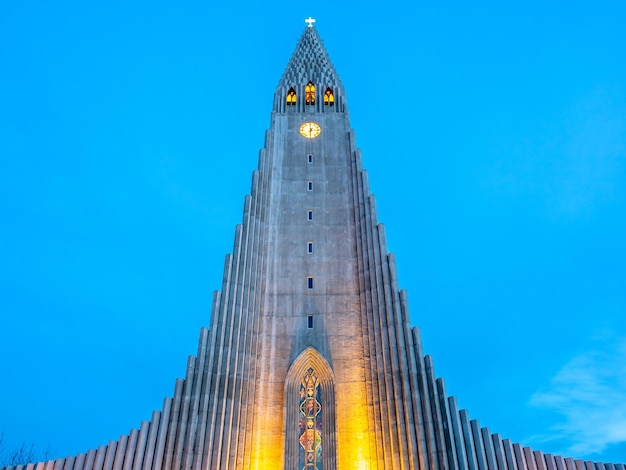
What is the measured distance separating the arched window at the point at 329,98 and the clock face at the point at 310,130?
234 centimetres

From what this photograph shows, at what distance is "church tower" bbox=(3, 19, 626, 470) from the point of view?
18328 mm

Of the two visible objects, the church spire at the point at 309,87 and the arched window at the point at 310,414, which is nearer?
the arched window at the point at 310,414

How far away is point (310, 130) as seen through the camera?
29422 mm

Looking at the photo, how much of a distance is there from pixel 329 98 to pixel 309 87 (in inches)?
68.6

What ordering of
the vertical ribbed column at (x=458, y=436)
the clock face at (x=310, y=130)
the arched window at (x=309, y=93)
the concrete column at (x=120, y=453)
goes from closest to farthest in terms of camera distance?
1. the vertical ribbed column at (x=458, y=436)
2. the concrete column at (x=120, y=453)
3. the clock face at (x=310, y=130)
4. the arched window at (x=309, y=93)

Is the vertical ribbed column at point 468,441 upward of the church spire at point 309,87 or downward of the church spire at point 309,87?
downward

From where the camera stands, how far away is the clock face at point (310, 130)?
29203 millimetres

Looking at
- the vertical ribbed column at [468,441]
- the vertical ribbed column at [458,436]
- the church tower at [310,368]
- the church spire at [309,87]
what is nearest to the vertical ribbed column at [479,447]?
the church tower at [310,368]

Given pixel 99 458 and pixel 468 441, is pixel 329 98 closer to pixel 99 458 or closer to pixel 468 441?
pixel 468 441

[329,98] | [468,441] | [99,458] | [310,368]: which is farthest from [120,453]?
[329,98]

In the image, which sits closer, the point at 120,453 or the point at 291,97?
the point at 120,453

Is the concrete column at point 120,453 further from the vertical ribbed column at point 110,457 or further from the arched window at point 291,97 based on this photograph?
the arched window at point 291,97

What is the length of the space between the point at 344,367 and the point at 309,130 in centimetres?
1466

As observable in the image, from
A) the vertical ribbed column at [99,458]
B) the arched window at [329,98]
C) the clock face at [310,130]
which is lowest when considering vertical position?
the vertical ribbed column at [99,458]
